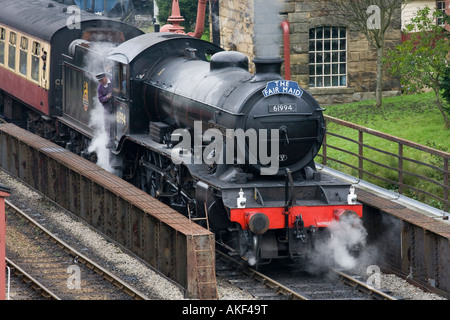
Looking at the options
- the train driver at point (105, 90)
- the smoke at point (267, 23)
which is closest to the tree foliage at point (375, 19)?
the smoke at point (267, 23)

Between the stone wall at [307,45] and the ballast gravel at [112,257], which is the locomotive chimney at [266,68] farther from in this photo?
the stone wall at [307,45]

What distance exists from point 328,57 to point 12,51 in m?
8.50

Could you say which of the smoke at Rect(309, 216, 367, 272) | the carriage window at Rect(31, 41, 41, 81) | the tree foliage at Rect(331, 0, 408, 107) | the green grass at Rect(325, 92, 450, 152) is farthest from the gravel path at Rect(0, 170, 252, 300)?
the tree foliage at Rect(331, 0, 408, 107)

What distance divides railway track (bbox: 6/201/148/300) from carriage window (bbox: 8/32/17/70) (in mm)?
7632

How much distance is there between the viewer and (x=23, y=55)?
22234 millimetres

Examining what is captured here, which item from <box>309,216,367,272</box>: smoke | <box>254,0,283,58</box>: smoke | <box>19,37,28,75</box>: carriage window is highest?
<box>254,0,283,58</box>: smoke

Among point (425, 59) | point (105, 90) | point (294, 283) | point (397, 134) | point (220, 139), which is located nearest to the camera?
point (294, 283)

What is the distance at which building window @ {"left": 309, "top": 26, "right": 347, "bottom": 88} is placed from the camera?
24.7m

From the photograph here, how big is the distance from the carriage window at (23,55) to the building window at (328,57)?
7.66m

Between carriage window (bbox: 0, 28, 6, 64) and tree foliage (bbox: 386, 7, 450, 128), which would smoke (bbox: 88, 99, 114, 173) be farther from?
tree foliage (bbox: 386, 7, 450, 128)

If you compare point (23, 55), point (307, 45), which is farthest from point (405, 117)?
point (23, 55)

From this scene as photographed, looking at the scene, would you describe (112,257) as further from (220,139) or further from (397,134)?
(397,134)

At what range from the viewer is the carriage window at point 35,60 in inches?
827
